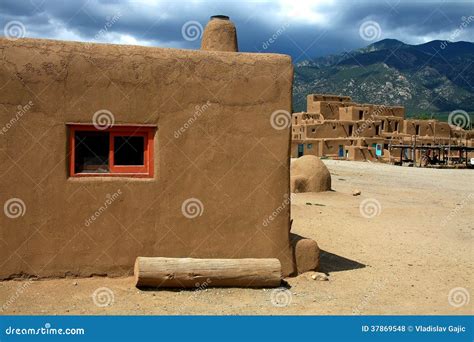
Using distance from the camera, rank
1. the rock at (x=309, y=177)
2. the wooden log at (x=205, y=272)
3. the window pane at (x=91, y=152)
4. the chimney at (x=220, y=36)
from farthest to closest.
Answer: the rock at (x=309, y=177)
the chimney at (x=220, y=36)
the window pane at (x=91, y=152)
the wooden log at (x=205, y=272)

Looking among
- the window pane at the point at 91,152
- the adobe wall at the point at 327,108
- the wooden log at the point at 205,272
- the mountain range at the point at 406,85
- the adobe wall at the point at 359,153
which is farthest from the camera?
the mountain range at the point at 406,85

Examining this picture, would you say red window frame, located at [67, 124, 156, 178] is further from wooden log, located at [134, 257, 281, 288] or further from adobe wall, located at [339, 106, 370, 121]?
adobe wall, located at [339, 106, 370, 121]

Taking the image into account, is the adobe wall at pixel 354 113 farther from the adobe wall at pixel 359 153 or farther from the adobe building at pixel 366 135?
the adobe wall at pixel 359 153

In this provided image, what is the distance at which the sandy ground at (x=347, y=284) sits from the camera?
7.06 metres

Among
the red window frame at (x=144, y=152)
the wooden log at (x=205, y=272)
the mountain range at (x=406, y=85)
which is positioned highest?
the mountain range at (x=406, y=85)

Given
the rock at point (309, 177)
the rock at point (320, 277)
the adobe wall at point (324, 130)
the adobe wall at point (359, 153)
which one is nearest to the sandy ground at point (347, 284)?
the rock at point (320, 277)

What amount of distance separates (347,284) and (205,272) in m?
2.43

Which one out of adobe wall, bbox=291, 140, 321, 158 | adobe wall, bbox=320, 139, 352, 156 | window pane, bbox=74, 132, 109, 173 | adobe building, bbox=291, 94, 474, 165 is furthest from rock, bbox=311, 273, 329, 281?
adobe wall, bbox=320, 139, 352, 156

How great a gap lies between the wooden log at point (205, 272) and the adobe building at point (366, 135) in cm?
3595

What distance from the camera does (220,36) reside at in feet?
29.6

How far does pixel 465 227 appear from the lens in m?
14.7

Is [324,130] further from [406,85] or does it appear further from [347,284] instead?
[406,85]

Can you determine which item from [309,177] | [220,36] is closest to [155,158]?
[220,36]

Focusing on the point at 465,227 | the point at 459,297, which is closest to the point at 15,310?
the point at 459,297
